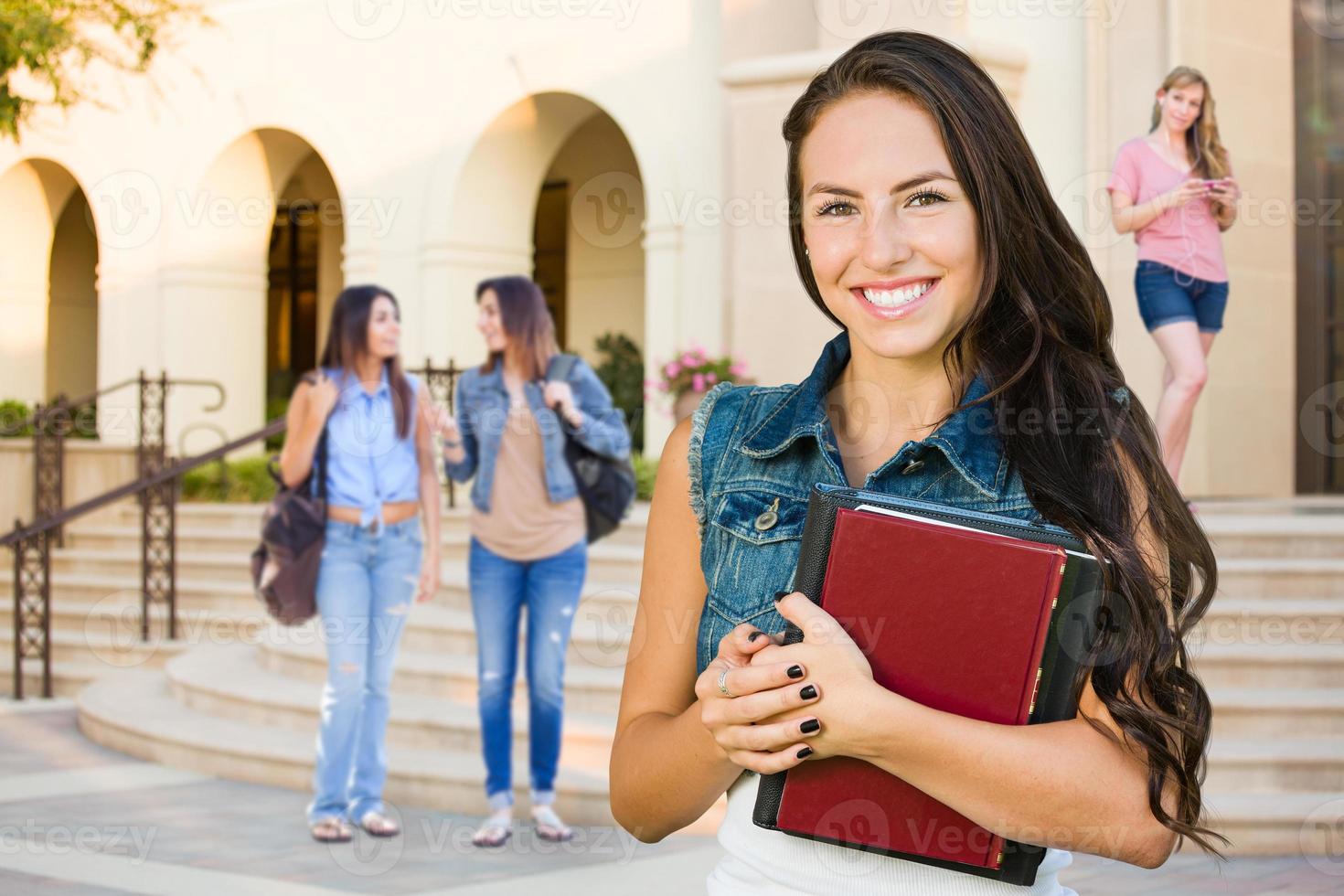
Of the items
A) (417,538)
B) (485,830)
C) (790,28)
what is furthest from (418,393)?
(790,28)

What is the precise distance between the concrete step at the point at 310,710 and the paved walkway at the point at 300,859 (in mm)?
532

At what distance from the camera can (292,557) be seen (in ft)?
19.2

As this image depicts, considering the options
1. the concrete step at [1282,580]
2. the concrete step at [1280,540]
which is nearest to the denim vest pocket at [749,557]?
the concrete step at [1282,580]

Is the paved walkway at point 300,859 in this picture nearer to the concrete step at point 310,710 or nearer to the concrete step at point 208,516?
the concrete step at point 310,710

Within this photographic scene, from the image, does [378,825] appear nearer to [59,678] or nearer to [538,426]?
[538,426]

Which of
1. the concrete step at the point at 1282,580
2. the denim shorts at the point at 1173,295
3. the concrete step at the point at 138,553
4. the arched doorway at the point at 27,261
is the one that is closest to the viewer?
the denim shorts at the point at 1173,295

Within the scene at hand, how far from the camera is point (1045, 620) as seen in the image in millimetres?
1502

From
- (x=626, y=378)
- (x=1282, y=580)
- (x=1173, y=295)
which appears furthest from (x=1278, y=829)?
(x=626, y=378)

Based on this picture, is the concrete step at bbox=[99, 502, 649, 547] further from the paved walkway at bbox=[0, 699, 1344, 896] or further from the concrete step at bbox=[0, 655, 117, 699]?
the paved walkway at bbox=[0, 699, 1344, 896]

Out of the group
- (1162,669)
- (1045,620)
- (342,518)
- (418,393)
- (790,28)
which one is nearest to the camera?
(1045,620)

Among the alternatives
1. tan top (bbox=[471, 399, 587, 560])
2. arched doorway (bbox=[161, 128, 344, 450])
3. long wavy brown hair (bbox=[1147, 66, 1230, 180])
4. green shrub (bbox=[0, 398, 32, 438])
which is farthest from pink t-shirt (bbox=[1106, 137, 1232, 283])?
green shrub (bbox=[0, 398, 32, 438])

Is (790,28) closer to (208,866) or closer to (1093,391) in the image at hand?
(208,866)

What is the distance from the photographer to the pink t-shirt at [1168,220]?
6543 mm

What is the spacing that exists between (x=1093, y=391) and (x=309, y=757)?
5.88m
